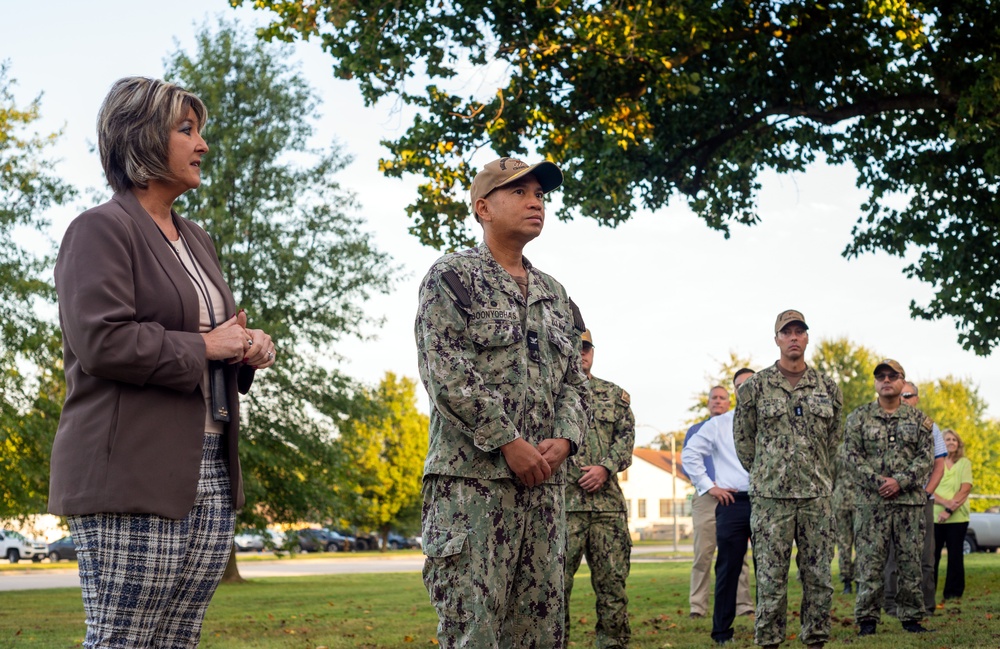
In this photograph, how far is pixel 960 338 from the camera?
17.1m

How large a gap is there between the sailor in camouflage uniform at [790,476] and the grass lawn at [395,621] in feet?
3.14

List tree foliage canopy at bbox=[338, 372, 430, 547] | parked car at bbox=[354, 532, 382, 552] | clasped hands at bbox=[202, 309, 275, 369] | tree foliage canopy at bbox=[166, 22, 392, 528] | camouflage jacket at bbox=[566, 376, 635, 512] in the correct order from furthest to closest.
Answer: parked car at bbox=[354, 532, 382, 552] < tree foliage canopy at bbox=[338, 372, 430, 547] < tree foliage canopy at bbox=[166, 22, 392, 528] < camouflage jacket at bbox=[566, 376, 635, 512] < clasped hands at bbox=[202, 309, 275, 369]

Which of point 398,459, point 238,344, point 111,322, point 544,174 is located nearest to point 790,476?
point 544,174

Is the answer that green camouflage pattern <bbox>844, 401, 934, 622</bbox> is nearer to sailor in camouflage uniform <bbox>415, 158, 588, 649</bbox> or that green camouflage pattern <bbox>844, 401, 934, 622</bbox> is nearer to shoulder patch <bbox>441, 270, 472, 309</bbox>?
sailor in camouflage uniform <bbox>415, 158, 588, 649</bbox>

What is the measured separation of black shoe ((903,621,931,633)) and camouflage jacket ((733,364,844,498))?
237 cm

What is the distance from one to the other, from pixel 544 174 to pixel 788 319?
471cm

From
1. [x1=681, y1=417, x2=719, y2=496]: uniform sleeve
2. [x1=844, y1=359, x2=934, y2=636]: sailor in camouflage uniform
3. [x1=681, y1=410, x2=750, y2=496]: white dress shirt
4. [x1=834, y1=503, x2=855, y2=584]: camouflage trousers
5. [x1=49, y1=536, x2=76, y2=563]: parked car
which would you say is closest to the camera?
[x1=844, y1=359, x2=934, y2=636]: sailor in camouflage uniform

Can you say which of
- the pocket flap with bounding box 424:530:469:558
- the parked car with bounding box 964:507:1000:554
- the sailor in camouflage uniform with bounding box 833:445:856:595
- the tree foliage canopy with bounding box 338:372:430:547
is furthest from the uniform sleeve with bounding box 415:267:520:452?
the tree foliage canopy with bounding box 338:372:430:547

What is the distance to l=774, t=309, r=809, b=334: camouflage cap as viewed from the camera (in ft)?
29.4

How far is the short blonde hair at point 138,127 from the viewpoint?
3395 millimetres

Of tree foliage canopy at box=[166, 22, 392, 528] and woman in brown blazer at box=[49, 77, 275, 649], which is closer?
woman in brown blazer at box=[49, 77, 275, 649]

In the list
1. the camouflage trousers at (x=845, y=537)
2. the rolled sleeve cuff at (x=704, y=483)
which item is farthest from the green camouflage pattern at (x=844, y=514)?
the rolled sleeve cuff at (x=704, y=483)

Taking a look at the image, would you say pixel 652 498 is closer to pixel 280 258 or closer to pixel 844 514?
pixel 280 258

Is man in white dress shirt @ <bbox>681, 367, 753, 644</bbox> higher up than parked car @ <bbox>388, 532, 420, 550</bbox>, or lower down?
higher up
